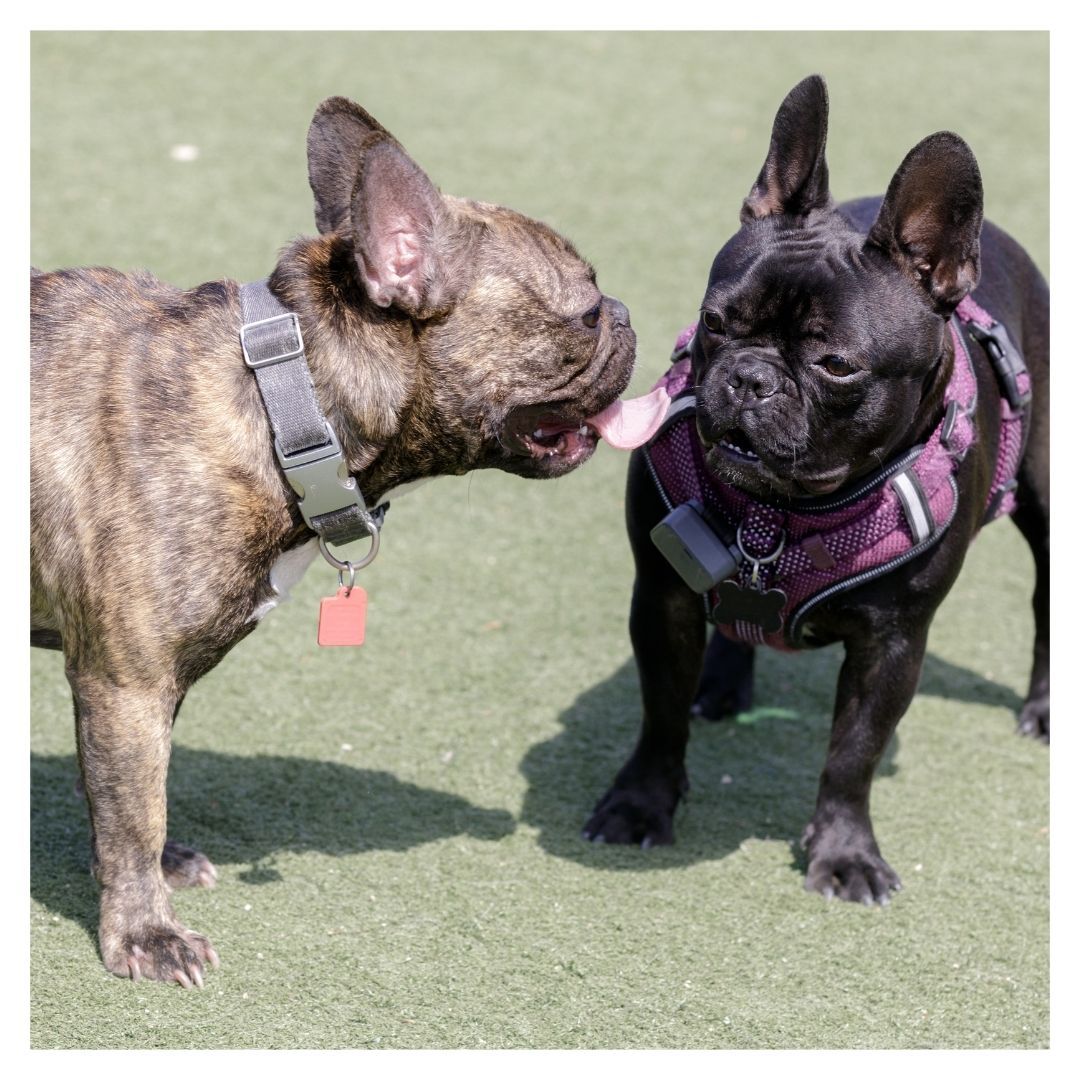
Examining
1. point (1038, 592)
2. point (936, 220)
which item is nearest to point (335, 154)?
point (936, 220)

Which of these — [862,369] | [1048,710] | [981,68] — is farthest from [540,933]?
[981,68]

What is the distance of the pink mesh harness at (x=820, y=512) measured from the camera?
3455 millimetres

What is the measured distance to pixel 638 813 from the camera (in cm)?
399

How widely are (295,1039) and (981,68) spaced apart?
8.72 m

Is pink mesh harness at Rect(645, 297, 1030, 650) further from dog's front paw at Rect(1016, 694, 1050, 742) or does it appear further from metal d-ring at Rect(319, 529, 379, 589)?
dog's front paw at Rect(1016, 694, 1050, 742)

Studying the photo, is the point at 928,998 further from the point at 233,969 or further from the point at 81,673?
the point at 81,673

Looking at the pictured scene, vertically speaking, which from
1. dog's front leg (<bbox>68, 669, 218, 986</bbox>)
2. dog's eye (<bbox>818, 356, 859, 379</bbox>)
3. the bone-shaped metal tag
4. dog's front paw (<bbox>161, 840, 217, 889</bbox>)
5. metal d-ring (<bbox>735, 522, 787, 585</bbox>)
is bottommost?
dog's front paw (<bbox>161, 840, 217, 889</bbox>)

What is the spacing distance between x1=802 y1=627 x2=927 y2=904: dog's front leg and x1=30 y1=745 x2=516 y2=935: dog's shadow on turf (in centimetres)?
82

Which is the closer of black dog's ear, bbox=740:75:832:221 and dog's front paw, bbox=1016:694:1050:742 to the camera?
black dog's ear, bbox=740:75:832:221

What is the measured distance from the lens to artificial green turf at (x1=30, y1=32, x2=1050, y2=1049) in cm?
325

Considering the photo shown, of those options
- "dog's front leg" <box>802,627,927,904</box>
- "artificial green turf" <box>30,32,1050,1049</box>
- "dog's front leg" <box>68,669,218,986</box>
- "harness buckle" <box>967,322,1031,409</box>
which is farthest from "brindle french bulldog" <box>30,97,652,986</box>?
"harness buckle" <box>967,322,1031,409</box>

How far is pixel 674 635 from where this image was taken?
386 cm

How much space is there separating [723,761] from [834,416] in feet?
5.08

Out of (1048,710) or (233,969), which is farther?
(1048,710)
